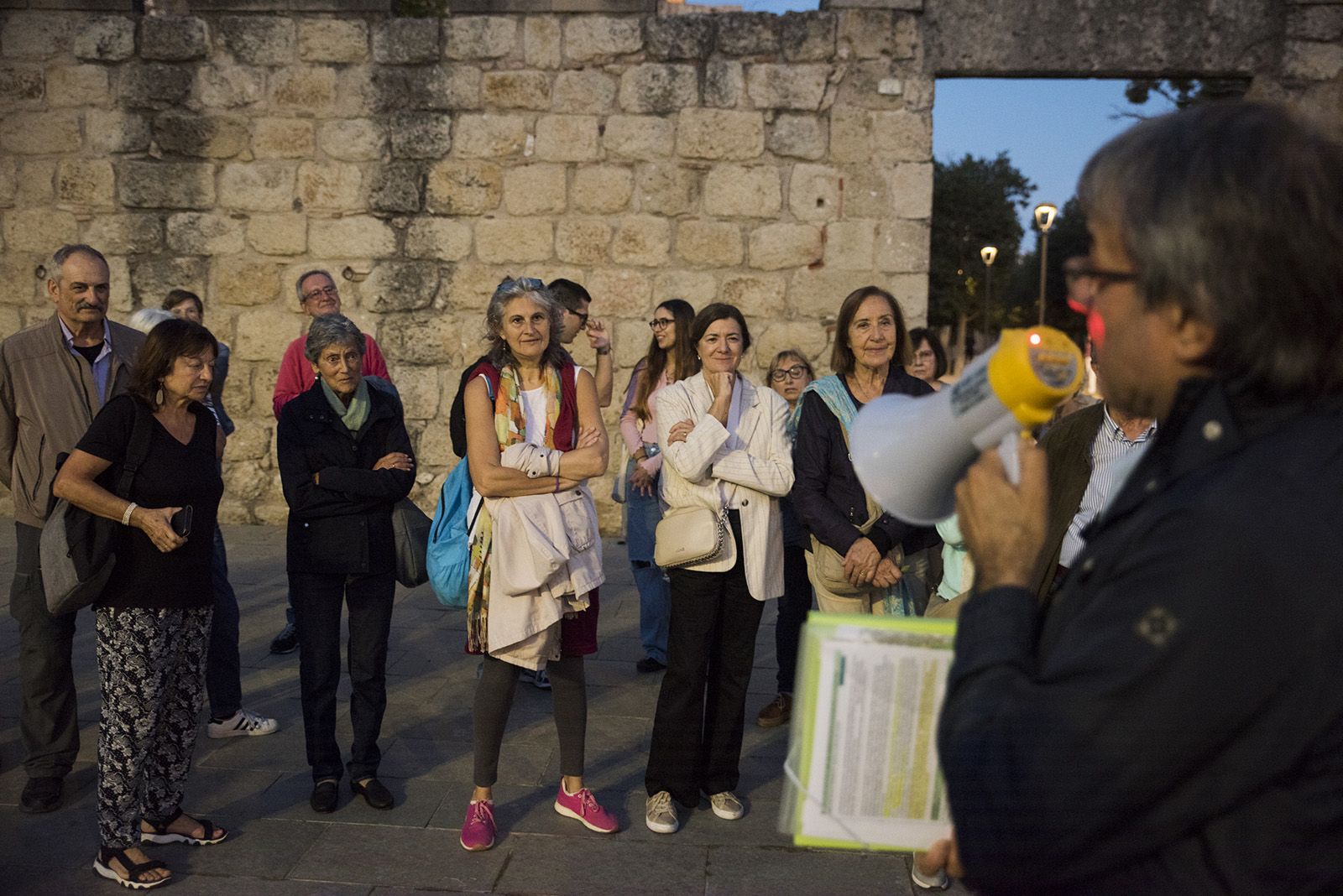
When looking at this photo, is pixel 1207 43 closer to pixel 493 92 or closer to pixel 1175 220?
pixel 493 92

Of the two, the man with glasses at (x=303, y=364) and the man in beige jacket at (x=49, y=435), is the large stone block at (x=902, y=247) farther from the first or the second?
the man in beige jacket at (x=49, y=435)

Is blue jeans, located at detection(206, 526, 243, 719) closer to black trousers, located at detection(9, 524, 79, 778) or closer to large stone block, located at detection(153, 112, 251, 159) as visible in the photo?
black trousers, located at detection(9, 524, 79, 778)

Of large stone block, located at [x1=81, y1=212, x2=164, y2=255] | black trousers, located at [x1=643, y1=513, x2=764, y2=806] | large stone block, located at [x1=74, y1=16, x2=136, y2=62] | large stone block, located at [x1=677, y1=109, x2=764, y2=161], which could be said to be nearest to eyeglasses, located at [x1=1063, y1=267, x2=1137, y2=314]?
black trousers, located at [x1=643, y1=513, x2=764, y2=806]

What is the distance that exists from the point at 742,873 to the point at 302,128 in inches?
282

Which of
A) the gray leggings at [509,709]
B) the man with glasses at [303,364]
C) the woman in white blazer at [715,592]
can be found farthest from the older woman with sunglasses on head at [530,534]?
the man with glasses at [303,364]

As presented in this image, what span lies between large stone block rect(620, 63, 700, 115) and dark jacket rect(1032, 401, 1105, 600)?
6.01 metres

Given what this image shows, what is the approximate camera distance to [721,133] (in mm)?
8516

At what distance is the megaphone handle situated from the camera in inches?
54.9

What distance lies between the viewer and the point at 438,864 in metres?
3.65

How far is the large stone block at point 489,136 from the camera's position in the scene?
341 inches

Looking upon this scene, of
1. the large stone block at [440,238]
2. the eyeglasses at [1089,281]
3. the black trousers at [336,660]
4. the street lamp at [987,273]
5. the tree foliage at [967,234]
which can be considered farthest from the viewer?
the tree foliage at [967,234]

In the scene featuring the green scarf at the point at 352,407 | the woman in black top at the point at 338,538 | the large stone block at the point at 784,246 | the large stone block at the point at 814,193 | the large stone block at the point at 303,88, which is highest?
the large stone block at the point at 303,88

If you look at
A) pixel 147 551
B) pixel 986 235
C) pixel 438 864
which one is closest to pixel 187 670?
pixel 147 551

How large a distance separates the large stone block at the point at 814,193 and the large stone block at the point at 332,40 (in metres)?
3.48
